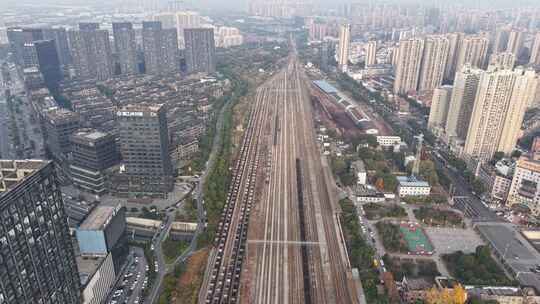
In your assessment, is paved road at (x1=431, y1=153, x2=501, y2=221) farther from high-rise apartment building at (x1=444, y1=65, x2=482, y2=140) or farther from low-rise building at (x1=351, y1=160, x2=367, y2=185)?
high-rise apartment building at (x1=444, y1=65, x2=482, y2=140)

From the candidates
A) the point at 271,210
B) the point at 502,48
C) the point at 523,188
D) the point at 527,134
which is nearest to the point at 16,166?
the point at 271,210

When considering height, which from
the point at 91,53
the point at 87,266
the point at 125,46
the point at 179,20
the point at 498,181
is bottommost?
the point at 498,181

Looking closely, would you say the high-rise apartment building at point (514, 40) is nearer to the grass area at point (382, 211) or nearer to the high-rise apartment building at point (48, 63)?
the grass area at point (382, 211)

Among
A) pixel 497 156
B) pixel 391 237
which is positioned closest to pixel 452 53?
pixel 497 156

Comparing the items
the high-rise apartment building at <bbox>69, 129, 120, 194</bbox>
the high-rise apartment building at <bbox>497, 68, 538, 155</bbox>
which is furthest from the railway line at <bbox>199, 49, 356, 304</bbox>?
the high-rise apartment building at <bbox>497, 68, 538, 155</bbox>

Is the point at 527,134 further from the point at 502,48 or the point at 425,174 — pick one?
the point at 502,48

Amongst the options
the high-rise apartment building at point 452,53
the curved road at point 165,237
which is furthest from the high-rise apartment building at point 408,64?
the curved road at point 165,237

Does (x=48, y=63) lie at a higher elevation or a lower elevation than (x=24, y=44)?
lower

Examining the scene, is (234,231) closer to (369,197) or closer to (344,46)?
(369,197)
